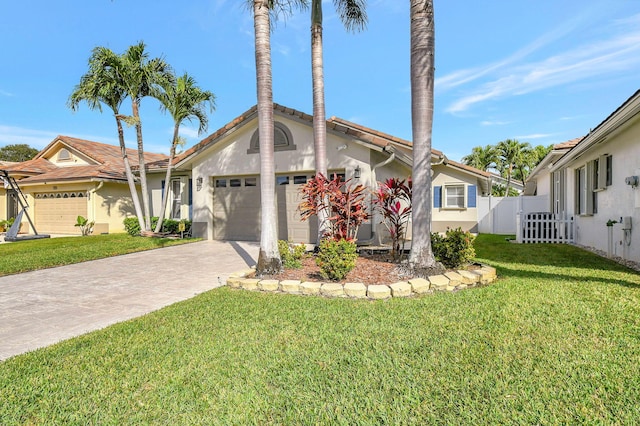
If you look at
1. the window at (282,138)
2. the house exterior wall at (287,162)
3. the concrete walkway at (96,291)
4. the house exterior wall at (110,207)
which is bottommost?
the concrete walkway at (96,291)

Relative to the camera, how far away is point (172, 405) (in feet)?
8.08

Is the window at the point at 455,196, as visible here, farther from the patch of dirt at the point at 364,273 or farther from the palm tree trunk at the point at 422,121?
the palm tree trunk at the point at 422,121

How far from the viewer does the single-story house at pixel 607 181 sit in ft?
23.2

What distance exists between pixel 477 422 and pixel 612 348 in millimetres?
1932

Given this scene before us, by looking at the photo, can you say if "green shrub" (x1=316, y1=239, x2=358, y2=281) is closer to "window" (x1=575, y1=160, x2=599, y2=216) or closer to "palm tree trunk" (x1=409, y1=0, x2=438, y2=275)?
"palm tree trunk" (x1=409, y1=0, x2=438, y2=275)

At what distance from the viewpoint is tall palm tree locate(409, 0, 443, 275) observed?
5.82 m

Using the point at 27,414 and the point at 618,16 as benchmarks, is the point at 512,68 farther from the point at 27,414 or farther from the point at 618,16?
the point at 27,414

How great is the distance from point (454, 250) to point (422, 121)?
252 centimetres

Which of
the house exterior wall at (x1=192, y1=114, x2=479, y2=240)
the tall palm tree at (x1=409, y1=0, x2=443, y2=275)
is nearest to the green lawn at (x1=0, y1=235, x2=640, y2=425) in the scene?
the tall palm tree at (x1=409, y1=0, x2=443, y2=275)

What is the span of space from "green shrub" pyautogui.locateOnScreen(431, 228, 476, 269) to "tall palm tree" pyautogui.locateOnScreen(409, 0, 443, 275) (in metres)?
0.58

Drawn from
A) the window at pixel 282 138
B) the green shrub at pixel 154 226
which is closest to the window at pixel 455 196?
the window at pixel 282 138

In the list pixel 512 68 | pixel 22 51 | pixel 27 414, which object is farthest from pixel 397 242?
pixel 22 51

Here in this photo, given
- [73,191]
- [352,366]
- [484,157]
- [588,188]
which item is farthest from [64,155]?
[484,157]

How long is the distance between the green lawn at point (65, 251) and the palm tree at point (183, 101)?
8.46 feet
